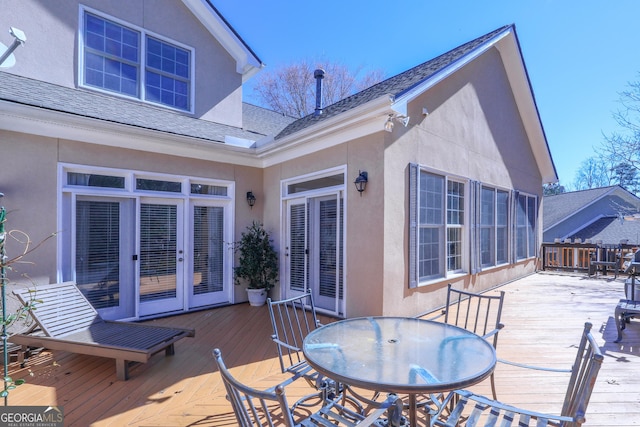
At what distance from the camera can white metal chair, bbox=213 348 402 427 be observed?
127cm

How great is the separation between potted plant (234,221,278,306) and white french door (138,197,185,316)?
3.65 feet

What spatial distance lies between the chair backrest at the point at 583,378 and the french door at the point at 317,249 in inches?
141

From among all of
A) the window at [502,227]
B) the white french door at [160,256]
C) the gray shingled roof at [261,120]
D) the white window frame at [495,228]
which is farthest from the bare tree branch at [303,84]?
the white french door at [160,256]

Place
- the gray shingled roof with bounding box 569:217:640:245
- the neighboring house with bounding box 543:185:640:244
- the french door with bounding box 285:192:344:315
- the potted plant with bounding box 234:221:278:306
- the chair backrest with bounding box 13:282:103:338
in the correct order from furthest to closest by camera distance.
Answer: the neighboring house with bounding box 543:185:640:244
the gray shingled roof with bounding box 569:217:640:245
the potted plant with bounding box 234:221:278:306
the french door with bounding box 285:192:344:315
the chair backrest with bounding box 13:282:103:338

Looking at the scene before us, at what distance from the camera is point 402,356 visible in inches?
78.7

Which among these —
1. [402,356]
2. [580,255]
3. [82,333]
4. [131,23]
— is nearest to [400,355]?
[402,356]

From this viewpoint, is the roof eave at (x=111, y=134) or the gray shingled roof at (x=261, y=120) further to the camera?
the gray shingled roof at (x=261, y=120)

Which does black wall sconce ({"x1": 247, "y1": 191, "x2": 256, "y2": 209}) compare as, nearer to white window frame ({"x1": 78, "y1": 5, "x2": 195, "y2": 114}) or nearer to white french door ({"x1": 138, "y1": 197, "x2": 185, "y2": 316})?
white french door ({"x1": 138, "y1": 197, "x2": 185, "y2": 316})

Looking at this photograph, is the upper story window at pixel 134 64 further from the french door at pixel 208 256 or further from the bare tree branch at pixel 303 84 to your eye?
the bare tree branch at pixel 303 84

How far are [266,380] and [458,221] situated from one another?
16.5 feet

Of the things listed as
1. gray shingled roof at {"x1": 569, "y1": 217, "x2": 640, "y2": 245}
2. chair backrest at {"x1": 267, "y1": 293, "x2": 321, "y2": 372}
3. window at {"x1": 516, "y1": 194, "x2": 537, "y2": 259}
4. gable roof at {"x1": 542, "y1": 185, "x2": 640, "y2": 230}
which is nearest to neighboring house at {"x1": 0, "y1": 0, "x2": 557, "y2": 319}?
chair backrest at {"x1": 267, "y1": 293, "x2": 321, "y2": 372}

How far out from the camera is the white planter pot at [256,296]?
20.7 ft

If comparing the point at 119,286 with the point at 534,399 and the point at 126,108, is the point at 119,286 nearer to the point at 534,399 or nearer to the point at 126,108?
the point at 126,108

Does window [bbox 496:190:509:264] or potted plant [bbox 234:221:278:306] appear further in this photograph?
window [bbox 496:190:509:264]
